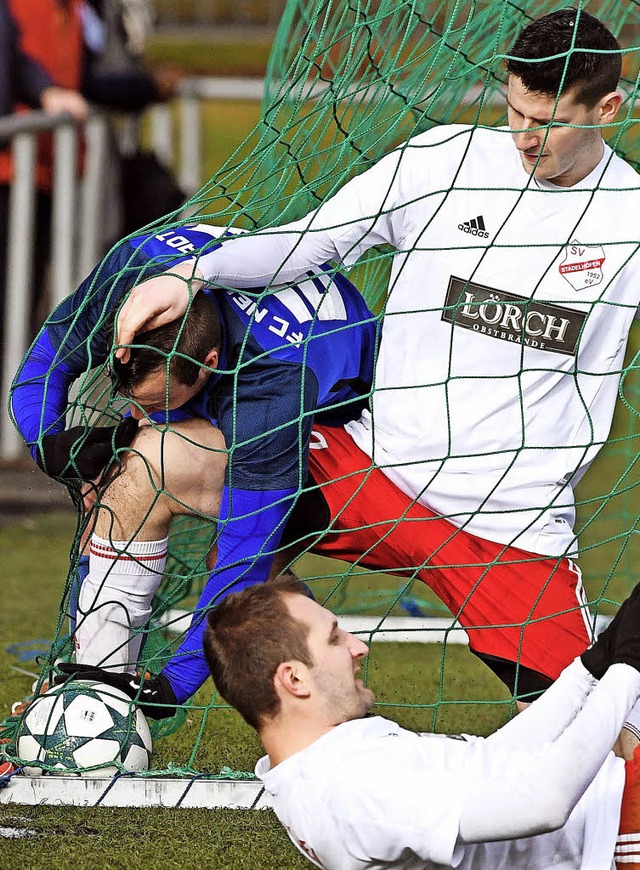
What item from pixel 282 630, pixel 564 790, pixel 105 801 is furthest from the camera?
pixel 105 801

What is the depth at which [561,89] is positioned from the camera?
2779 millimetres

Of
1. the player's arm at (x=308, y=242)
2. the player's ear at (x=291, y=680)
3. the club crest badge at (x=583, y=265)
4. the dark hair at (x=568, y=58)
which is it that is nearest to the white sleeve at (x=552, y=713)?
the player's ear at (x=291, y=680)

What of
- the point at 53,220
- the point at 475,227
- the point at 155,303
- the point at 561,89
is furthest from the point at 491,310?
the point at 53,220

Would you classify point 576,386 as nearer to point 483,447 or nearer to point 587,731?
point 483,447

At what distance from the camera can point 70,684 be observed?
305 centimetres

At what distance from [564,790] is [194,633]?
1251mm

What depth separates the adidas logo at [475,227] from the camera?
307 centimetres

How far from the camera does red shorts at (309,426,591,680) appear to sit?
3023 millimetres

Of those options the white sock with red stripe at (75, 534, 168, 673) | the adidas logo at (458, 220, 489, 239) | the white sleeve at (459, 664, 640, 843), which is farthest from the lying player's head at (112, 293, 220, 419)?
the white sleeve at (459, 664, 640, 843)

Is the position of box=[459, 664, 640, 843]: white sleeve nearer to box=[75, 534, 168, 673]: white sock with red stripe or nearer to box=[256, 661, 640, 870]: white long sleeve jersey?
box=[256, 661, 640, 870]: white long sleeve jersey

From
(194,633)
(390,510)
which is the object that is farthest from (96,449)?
(390,510)

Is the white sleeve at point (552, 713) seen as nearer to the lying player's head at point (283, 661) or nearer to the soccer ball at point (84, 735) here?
the lying player's head at point (283, 661)

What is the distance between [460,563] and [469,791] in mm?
1144

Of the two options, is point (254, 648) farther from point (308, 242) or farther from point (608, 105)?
point (608, 105)
